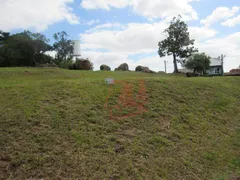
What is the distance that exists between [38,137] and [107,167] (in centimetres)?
125

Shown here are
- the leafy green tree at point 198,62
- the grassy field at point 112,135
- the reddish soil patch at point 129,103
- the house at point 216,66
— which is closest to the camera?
the grassy field at point 112,135

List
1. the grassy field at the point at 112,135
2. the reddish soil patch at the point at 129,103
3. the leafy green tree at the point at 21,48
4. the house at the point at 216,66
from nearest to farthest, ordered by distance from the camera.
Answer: the grassy field at the point at 112,135 → the reddish soil patch at the point at 129,103 → the leafy green tree at the point at 21,48 → the house at the point at 216,66

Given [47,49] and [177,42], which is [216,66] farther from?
[47,49]

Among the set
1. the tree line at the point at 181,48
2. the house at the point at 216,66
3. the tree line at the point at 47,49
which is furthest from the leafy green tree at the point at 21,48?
the house at the point at 216,66

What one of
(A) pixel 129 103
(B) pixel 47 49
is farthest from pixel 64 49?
(A) pixel 129 103

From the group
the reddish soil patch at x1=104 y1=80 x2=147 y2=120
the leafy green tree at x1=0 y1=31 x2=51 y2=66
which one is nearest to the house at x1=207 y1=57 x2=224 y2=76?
the leafy green tree at x1=0 y1=31 x2=51 y2=66

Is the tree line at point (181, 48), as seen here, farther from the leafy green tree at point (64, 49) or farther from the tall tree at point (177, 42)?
the leafy green tree at point (64, 49)

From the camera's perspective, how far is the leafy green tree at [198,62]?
71.8 ft

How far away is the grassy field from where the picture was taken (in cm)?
274

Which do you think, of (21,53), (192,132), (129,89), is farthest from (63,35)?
(192,132)

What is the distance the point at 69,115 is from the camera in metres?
3.99

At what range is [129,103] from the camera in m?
5.09

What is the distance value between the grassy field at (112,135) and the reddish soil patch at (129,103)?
0.9 inches

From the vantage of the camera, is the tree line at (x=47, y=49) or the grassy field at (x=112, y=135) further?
the tree line at (x=47, y=49)
